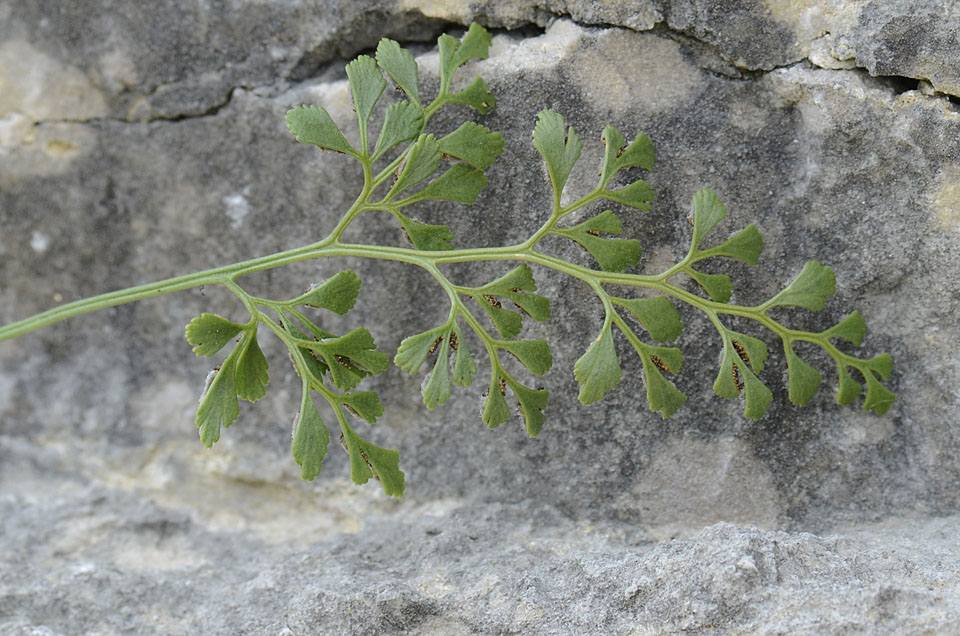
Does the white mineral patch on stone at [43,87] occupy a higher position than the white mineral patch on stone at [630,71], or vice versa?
the white mineral patch on stone at [630,71]

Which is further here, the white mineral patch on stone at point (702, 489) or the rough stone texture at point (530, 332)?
the white mineral patch on stone at point (702, 489)

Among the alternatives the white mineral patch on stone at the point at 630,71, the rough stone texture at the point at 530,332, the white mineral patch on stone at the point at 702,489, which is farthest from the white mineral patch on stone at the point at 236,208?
the white mineral patch on stone at the point at 702,489

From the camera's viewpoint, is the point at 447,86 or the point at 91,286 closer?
the point at 447,86

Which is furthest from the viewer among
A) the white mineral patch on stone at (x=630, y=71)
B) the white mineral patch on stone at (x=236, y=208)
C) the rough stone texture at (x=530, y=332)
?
the white mineral patch on stone at (x=236, y=208)

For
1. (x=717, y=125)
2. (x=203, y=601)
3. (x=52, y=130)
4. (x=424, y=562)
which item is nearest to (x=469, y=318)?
(x=424, y=562)

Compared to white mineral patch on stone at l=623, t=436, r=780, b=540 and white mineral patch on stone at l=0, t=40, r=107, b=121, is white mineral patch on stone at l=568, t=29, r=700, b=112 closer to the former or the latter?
white mineral patch on stone at l=623, t=436, r=780, b=540

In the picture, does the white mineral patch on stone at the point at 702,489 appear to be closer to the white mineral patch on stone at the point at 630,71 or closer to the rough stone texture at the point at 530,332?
the rough stone texture at the point at 530,332

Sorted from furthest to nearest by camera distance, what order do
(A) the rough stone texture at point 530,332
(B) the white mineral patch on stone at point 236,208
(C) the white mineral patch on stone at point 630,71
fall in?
1. (B) the white mineral patch on stone at point 236,208
2. (C) the white mineral patch on stone at point 630,71
3. (A) the rough stone texture at point 530,332

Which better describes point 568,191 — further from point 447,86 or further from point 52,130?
point 52,130

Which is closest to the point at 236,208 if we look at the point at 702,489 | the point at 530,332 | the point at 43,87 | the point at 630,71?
the point at 43,87
